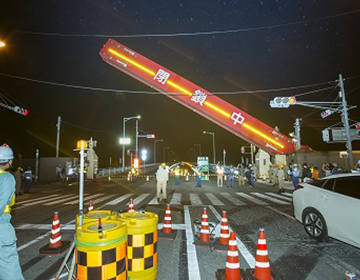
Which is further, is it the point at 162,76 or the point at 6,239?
the point at 162,76

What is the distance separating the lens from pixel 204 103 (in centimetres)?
1891

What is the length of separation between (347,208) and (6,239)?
19.6ft

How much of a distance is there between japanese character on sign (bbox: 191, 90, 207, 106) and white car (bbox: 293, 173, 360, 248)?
1312cm

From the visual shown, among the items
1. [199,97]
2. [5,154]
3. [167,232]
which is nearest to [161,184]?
[167,232]

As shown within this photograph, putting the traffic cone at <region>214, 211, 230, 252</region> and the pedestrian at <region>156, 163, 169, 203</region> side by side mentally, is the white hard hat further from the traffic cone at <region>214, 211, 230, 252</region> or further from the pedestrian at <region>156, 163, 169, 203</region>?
the pedestrian at <region>156, 163, 169, 203</region>

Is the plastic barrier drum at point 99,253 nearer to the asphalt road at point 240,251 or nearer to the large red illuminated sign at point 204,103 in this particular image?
the asphalt road at point 240,251

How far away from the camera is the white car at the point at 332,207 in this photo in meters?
4.88

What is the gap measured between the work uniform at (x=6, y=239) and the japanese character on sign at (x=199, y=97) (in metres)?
16.5

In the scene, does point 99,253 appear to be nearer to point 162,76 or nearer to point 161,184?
point 161,184

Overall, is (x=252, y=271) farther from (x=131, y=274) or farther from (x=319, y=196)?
(x=319, y=196)

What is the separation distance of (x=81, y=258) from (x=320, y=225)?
210 inches

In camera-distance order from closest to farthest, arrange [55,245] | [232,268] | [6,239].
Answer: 1. [6,239]
2. [232,268]
3. [55,245]

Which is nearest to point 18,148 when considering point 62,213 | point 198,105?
point 198,105

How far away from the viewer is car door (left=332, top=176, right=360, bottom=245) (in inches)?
188
